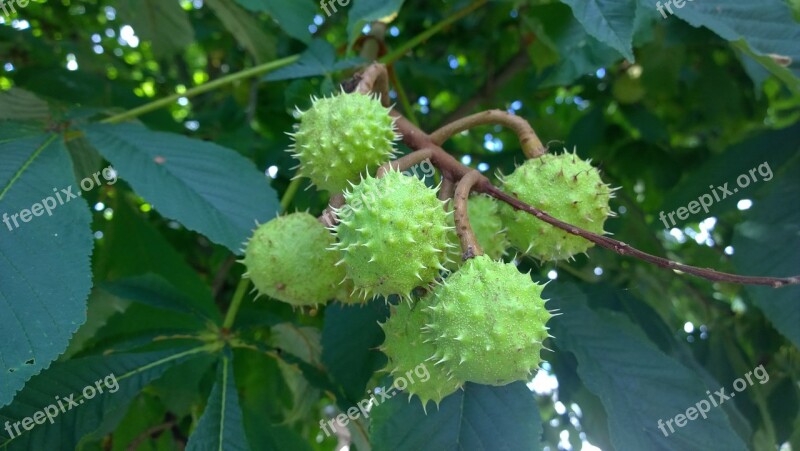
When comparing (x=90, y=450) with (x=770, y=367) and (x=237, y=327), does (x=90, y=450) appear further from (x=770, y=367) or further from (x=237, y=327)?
(x=770, y=367)

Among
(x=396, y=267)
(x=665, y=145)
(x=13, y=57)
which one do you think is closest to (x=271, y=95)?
(x=13, y=57)

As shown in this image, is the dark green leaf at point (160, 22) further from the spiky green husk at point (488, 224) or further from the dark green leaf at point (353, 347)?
the spiky green husk at point (488, 224)

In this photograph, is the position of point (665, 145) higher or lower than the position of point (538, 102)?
lower

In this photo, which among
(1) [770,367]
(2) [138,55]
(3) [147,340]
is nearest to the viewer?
(3) [147,340]

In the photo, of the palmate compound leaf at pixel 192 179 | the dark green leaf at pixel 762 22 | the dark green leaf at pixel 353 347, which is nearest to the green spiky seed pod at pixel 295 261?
the palmate compound leaf at pixel 192 179

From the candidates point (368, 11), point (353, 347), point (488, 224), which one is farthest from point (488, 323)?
point (368, 11)

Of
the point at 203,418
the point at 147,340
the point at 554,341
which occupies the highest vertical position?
the point at 147,340
